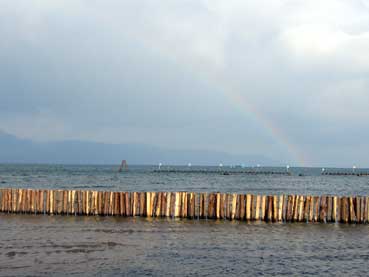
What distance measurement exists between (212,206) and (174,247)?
664cm

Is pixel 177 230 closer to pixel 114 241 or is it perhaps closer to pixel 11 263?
pixel 114 241

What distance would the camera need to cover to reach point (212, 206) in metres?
23.8

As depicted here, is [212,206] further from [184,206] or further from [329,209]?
[329,209]

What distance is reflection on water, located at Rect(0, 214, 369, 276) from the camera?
47.1ft

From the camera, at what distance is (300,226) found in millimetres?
22375

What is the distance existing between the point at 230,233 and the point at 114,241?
495 cm

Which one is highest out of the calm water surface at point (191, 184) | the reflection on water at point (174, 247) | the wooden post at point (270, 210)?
the wooden post at point (270, 210)

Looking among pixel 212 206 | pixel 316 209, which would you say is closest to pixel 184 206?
pixel 212 206

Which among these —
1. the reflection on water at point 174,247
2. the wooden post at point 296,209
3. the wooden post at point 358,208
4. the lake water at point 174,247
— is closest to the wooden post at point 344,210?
the wooden post at point 358,208

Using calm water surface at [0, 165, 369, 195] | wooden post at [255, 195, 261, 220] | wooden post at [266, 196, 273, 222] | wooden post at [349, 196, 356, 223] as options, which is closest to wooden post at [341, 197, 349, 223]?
wooden post at [349, 196, 356, 223]

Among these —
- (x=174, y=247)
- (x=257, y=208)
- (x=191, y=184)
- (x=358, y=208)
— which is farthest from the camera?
(x=191, y=184)

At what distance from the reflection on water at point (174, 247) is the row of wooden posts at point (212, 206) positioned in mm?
809

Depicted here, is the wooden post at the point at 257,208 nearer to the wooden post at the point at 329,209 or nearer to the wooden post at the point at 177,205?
the wooden post at the point at 329,209

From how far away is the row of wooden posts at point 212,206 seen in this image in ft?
76.5
